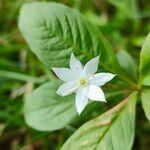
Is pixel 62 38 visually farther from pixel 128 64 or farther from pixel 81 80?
pixel 128 64

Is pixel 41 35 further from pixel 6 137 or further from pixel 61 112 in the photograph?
pixel 6 137

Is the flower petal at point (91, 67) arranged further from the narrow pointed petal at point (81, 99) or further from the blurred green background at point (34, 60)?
the blurred green background at point (34, 60)

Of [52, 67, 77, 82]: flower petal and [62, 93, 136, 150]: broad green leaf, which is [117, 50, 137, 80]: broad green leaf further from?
[52, 67, 77, 82]: flower petal


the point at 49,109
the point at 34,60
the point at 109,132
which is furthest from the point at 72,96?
the point at 34,60

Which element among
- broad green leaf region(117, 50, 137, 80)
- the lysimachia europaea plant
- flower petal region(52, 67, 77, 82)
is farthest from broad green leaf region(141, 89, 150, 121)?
flower petal region(52, 67, 77, 82)

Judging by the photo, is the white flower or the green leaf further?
the green leaf

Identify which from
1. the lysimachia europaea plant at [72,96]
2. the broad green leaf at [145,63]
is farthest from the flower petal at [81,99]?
the broad green leaf at [145,63]

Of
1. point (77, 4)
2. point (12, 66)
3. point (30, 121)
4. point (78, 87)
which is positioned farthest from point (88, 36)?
point (77, 4)

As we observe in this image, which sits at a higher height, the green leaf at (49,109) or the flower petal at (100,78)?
the flower petal at (100,78)
